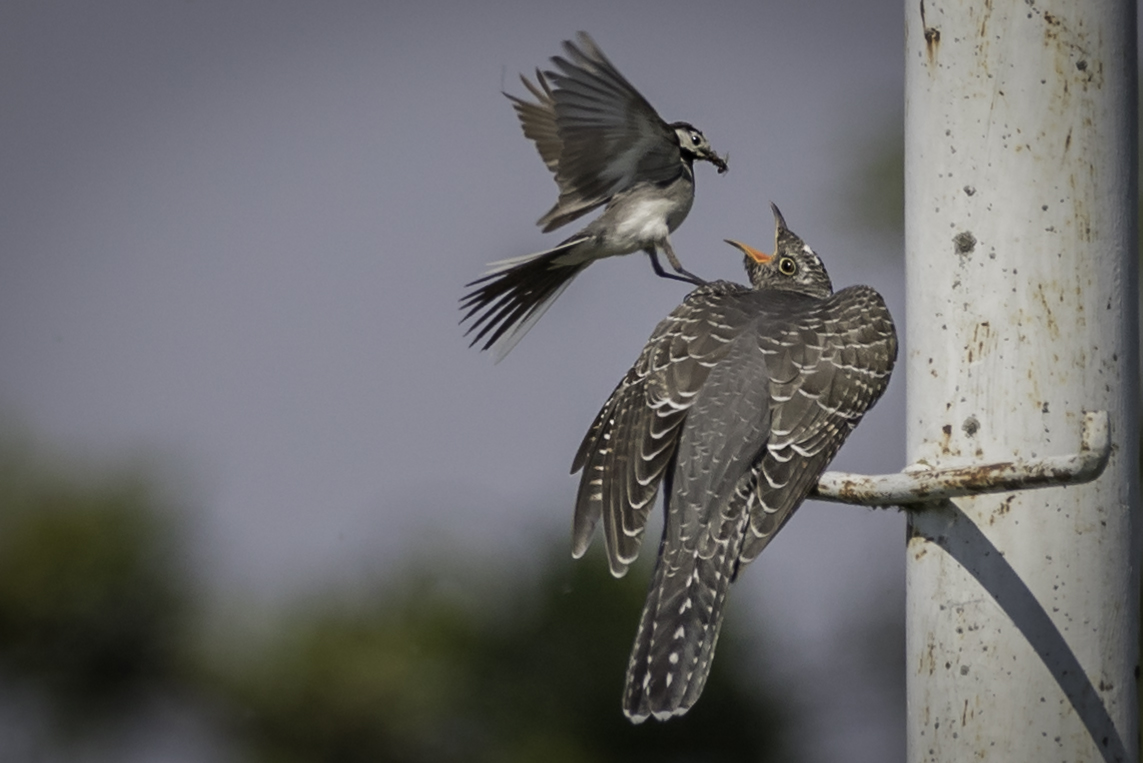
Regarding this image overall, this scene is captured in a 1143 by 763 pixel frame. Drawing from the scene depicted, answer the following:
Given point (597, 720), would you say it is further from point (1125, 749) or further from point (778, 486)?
point (1125, 749)

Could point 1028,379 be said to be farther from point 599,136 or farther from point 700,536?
point 599,136

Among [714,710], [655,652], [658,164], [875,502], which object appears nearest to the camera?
[875,502]

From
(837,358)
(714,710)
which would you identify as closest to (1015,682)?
(837,358)

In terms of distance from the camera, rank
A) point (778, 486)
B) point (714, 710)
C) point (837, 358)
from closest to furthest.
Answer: point (778, 486) < point (837, 358) < point (714, 710)

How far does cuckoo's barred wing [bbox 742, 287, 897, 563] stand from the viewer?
4.68 m

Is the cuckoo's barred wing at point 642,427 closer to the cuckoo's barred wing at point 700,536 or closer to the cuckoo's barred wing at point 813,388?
the cuckoo's barred wing at point 700,536

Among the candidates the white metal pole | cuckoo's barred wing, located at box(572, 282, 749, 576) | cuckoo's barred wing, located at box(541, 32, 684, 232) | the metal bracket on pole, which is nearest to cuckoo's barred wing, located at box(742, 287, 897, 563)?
cuckoo's barred wing, located at box(572, 282, 749, 576)

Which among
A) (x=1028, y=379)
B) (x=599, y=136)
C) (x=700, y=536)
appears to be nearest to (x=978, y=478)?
(x=1028, y=379)

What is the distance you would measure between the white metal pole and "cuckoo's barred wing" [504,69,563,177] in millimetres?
3137

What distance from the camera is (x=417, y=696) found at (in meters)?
9.23

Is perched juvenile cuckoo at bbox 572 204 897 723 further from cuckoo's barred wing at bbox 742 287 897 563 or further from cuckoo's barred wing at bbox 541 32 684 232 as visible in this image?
cuckoo's barred wing at bbox 541 32 684 232

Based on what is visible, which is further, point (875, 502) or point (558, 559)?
point (558, 559)

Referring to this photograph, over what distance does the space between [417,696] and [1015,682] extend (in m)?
6.18

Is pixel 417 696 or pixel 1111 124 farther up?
pixel 1111 124
